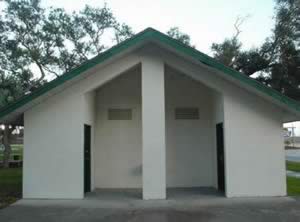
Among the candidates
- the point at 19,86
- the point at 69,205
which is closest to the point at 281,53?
the point at 69,205

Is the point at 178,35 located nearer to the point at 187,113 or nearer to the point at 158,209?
the point at 187,113

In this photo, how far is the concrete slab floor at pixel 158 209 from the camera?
→ 5902mm

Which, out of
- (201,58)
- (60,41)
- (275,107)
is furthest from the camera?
(60,41)

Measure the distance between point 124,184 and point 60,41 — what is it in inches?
520

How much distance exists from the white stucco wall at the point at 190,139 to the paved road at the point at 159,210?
6.62 ft

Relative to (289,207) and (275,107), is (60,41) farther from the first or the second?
(289,207)

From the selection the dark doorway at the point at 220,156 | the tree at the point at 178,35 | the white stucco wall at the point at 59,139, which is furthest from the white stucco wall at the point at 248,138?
the tree at the point at 178,35

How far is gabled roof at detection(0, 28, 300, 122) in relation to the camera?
7.36m

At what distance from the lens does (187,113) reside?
9.90 meters

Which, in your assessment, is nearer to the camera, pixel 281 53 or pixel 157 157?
pixel 157 157

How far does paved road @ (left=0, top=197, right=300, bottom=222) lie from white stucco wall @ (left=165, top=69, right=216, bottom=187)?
2.02 metres

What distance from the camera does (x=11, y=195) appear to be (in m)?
8.46

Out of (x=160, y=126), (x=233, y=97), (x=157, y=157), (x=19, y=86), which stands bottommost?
(x=157, y=157)

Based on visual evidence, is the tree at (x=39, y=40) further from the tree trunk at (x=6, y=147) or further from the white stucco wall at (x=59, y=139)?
the white stucco wall at (x=59, y=139)
